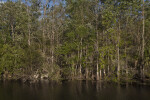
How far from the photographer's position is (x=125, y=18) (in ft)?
139

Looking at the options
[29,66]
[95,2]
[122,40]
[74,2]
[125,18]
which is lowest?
[29,66]

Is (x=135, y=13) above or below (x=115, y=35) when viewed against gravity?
above

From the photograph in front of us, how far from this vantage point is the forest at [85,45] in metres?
38.7

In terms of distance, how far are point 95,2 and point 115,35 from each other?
438 inches

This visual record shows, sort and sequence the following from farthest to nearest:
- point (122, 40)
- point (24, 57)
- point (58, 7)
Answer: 1. point (58, 7)
2. point (122, 40)
3. point (24, 57)

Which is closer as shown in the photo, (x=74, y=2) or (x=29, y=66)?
(x=29, y=66)

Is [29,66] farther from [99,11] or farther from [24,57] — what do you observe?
[99,11]

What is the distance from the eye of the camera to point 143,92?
27688 millimetres

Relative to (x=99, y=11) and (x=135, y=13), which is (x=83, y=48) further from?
(x=135, y=13)

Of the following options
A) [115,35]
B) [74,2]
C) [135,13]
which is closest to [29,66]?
[115,35]

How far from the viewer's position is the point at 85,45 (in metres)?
43.7

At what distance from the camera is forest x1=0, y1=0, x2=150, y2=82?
38.7 metres

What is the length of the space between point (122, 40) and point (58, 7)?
74.4 ft

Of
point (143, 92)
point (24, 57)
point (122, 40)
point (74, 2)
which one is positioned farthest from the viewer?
point (74, 2)
